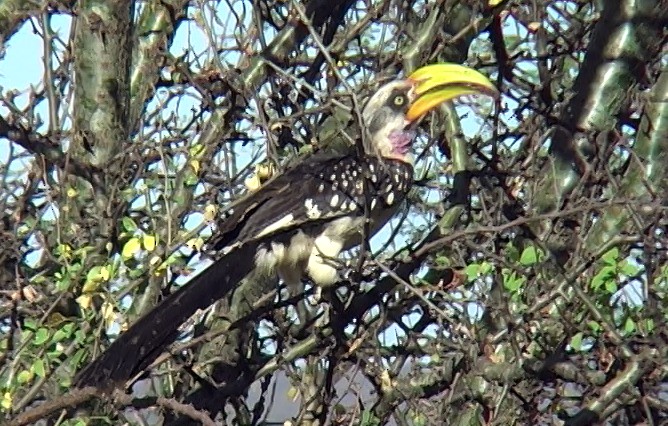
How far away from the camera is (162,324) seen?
393 centimetres

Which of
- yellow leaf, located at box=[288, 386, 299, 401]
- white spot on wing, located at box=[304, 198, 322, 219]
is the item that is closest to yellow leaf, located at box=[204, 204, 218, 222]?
yellow leaf, located at box=[288, 386, 299, 401]

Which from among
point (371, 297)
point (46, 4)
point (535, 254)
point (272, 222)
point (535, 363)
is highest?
point (46, 4)

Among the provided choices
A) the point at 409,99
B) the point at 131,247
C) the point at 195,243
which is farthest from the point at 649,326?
the point at 409,99

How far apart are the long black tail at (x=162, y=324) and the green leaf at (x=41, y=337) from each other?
14 cm

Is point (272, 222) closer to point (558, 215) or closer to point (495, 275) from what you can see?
point (495, 275)

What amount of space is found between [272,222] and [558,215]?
1.56 meters

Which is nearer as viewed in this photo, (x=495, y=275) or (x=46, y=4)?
(x=495, y=275)

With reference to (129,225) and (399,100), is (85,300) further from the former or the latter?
(399,100)

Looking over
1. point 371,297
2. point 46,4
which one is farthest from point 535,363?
point 46,4

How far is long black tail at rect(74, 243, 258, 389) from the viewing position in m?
3.48

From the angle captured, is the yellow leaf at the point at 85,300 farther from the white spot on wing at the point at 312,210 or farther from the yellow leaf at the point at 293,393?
the white spot on wing at the point at 312,210

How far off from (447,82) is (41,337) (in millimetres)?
1834

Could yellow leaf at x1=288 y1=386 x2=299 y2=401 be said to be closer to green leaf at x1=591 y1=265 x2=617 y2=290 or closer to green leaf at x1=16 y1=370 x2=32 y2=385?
green leaf at x1=16 y1=370 x2=32 y2=385

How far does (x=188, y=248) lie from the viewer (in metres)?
4.02
